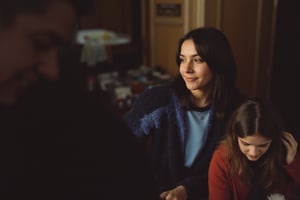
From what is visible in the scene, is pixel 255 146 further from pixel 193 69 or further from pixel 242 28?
pixel 242 28

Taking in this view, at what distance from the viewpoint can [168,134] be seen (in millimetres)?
1409

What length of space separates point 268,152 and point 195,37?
1.65 ft

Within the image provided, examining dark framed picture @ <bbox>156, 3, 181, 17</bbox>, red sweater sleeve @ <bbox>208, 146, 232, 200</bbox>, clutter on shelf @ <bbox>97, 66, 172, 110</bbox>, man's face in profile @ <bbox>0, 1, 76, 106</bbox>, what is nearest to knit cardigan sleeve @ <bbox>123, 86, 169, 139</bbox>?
red sweater sleeve @ <bbox>208, 146, 232, 200</bbox>

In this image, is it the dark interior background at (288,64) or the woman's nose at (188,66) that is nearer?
the woman's nose at (188,66)

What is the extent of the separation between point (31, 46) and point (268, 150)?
107cm

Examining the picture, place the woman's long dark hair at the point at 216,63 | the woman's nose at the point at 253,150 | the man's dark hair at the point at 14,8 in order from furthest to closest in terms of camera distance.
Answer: the woman's long dark hair at the point at 216,63
the woman's nose at the point at 253,150
the man's dark hair at the point at 14,8

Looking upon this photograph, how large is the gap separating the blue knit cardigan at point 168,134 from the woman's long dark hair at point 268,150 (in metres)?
0.16

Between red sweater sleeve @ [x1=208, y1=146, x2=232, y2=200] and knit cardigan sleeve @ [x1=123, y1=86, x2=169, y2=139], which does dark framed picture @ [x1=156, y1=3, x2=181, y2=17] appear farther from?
red sweater sleeve @ [x1=208, y1=146, x2=232, y2=200]

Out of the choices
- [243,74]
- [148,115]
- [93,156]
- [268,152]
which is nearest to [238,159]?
[268,152]

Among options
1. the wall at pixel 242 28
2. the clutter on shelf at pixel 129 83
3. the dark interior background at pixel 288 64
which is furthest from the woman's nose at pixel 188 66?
the dark interior background at pixel 288 64

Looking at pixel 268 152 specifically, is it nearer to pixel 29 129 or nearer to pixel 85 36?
pixel 29 129

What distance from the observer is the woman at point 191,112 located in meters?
1.38

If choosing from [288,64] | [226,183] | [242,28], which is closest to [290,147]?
[226,183]

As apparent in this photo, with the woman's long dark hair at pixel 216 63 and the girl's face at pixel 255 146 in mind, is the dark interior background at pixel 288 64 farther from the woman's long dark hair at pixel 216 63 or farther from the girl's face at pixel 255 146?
the girl's face at pixel 255 146
